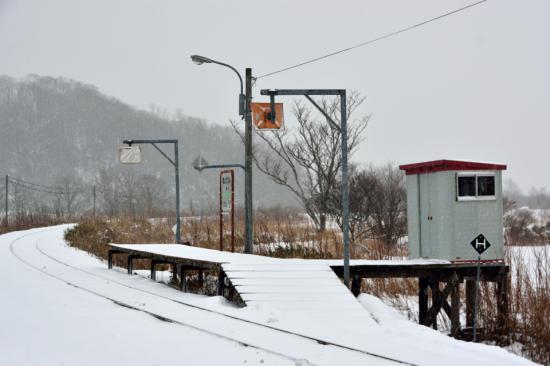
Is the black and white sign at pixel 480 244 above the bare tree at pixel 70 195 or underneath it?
underneath

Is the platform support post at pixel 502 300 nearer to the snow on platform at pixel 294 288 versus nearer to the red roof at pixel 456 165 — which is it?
the red roof at pixel 456 165

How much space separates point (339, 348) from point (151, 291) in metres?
6.09

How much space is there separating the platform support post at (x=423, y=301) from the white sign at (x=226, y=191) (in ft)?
18.8

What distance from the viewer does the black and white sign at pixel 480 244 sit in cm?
1121

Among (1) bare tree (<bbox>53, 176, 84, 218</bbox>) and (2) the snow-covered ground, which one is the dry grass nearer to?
(2) the snow-covered ground

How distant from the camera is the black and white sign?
11212mm

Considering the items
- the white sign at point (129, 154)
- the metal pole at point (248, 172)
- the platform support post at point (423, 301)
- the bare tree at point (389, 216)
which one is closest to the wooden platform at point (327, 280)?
the platform support post at point (423, 301)

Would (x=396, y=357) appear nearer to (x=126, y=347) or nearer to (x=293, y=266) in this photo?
(x=126, y=347)

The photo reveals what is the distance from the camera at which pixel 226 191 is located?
16.4 m

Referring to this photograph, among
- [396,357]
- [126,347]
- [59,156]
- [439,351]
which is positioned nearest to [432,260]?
[439,351]

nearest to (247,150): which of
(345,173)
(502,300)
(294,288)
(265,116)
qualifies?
(265,116)

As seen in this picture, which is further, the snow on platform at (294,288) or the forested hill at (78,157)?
the forested hill at (78,157)

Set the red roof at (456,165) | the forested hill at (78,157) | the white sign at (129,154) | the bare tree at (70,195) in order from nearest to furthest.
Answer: the red roof at (456,165) → the white sign at (129,154) → the bare tree at (70,195) → the forested hill at (78,157)

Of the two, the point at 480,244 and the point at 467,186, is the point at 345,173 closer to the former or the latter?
the point at 467,186
